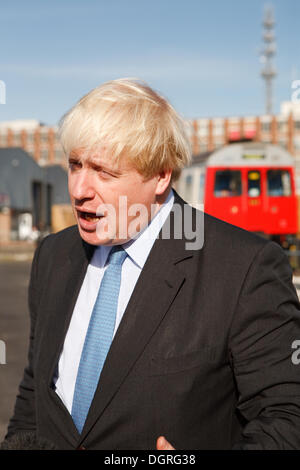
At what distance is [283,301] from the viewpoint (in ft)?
6.07

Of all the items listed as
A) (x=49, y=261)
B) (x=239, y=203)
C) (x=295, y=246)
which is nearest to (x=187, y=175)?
(x=239, y=203)

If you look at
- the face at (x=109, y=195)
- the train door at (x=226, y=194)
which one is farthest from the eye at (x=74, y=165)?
the train door at (x=226, y=194)

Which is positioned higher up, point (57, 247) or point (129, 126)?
point (129, 126)

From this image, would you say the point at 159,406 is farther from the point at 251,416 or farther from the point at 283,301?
the point at 283,301

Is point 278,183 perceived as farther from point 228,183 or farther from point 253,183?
point 228,183

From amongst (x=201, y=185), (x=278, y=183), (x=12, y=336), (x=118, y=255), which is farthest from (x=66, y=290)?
(x=278, y=183)

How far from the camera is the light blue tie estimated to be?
1.94 metres

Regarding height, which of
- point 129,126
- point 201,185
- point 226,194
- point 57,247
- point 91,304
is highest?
point 129,126

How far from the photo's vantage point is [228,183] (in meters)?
16.8

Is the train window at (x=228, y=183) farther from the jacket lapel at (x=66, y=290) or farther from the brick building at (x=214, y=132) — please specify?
the brick building at (x=214, y=132)

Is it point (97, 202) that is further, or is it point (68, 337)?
point (68, 337)

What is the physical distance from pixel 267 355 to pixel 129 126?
812 millimetres

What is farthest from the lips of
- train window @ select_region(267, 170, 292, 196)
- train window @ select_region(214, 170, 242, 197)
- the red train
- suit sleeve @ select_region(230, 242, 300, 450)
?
train window @ select_region(267, 170, 292, 196)

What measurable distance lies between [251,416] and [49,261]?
1.02 metres
